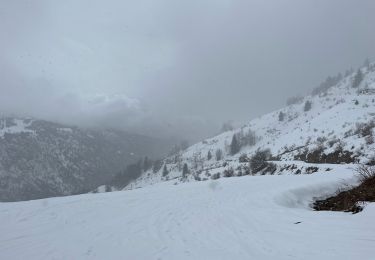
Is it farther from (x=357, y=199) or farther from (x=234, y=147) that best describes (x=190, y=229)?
(x=234, y=147)

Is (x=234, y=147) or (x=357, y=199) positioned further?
(x=234, y=147)

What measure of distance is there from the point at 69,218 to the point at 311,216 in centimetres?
838

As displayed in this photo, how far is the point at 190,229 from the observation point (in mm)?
9852

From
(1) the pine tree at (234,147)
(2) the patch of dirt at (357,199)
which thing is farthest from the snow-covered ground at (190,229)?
(1) the pine tree at (234,147)

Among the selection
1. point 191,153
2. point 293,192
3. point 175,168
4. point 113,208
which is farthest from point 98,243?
point 191,153

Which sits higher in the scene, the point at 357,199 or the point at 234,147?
the point at 234,147

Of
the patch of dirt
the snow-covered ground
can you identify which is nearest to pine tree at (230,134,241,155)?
the snow-covered ground

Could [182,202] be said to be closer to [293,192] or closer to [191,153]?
[293,192]

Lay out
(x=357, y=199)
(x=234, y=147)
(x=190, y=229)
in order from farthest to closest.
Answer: (x=234, y=147), (x=357, y=199), (x=190, y=229)

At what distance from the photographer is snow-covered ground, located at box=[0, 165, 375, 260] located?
279 inches

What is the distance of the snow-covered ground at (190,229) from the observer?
7.09 meters

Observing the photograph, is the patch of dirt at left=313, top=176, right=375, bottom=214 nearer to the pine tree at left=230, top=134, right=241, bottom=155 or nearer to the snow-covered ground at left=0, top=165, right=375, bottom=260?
the snow-covered ground at left=0, top=165, right=375, bottom=260

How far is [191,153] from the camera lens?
199250 millimetres

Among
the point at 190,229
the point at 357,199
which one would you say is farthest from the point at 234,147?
the point at 190,229
